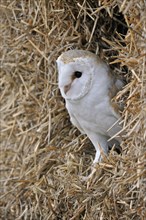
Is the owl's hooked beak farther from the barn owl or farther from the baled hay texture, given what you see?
the baled hay texture

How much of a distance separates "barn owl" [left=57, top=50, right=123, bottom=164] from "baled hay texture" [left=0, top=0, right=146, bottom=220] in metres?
0.06

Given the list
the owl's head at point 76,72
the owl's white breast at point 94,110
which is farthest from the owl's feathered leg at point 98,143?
the owl's head at point 76,72

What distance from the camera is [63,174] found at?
2.49 meters

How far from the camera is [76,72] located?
7.72 ft

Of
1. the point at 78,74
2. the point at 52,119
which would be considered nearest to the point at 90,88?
the point at 78,74

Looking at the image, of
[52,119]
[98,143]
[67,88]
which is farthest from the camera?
[52,119]

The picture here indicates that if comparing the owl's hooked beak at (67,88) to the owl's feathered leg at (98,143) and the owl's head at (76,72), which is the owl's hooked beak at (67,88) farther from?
the owl's feathered leg at (98,143)

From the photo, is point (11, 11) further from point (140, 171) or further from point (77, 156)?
point (140, 171)

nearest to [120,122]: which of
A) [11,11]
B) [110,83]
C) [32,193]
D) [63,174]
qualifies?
[110,83]

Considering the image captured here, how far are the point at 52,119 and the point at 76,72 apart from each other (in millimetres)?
340

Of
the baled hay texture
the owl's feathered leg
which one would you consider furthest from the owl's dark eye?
the owl's feathered leg

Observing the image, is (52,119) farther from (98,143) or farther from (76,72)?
(76,72)

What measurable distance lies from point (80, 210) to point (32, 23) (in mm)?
690

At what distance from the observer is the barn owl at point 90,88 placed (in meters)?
2.34
